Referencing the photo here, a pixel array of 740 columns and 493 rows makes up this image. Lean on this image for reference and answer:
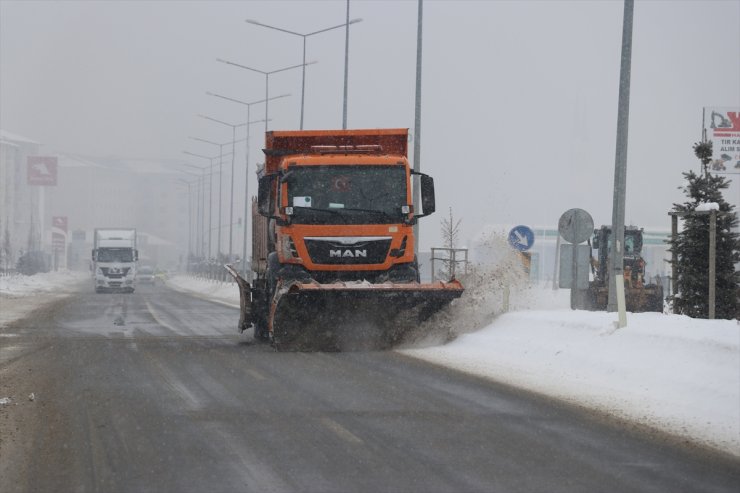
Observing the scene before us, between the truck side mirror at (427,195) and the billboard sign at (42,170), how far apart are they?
170 m

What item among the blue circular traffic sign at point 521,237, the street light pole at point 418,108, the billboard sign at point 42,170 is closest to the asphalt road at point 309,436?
the blue circular traffic sign at point 521,237

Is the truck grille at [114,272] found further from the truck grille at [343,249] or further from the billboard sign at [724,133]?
the truck grille at [343,249]

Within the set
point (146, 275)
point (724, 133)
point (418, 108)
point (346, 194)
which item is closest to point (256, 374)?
point (346, 194)

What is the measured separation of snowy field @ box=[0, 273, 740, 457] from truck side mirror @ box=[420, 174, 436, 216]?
7.23ft

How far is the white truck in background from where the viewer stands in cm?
6094

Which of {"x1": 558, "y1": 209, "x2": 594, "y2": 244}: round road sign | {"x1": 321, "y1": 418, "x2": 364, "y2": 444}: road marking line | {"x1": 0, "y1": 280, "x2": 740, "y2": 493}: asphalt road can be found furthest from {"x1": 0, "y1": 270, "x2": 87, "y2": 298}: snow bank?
{"x1": 321, "y1": 418, "x2": 364, "y2": 444}: road marking line

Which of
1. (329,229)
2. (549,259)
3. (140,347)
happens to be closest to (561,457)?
(329,229)

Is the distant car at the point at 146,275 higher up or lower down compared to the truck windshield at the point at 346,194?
lower down

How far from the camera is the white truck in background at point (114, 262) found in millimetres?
60938

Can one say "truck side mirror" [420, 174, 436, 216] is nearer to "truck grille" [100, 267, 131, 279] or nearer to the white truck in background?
the white truck in background

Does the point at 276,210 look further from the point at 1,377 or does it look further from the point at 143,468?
the point at 143,468

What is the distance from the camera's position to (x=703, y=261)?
79.6 ft

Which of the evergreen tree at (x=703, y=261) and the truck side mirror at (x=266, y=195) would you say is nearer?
the truck side mirror at (x=266, y=195)

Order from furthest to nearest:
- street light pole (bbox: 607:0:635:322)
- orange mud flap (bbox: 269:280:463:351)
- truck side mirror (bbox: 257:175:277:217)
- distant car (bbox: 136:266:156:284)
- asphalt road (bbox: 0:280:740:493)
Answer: distant car (bbox: 136:266:156:284) < truck side mirror (bbox: 257:175:277:217) < street light pole (bbox: 607:0:635:322) < orange mud flap (bbox: 269:280:463:351) < asphalt road (bbox: 0:280:740:493)
